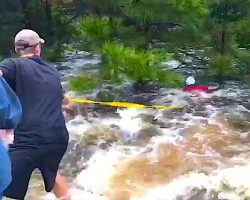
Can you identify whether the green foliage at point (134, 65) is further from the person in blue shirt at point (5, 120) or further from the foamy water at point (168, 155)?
the person in blue shirt at point (5, 120)

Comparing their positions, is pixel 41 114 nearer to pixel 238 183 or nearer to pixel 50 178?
pixel 50 178

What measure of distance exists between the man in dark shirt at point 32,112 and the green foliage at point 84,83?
8.23 ft

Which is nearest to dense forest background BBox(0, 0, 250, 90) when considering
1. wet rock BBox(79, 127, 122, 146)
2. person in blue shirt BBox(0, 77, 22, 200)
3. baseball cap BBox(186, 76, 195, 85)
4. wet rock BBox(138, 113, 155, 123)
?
baseball cap BBox(186, 76, 195, 85)

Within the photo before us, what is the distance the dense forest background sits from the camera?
6070 mm

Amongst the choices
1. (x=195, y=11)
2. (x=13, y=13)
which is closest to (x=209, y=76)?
(x=195, y=11)

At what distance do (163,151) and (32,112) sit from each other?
2114 millimetres

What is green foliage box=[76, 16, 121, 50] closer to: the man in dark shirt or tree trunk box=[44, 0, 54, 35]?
tree trunk box=[44, 0, 54, 35]

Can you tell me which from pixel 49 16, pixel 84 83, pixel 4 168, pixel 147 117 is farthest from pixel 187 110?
pixel 4 168

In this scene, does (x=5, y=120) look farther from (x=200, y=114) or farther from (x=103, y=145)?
(x=200, y=114)

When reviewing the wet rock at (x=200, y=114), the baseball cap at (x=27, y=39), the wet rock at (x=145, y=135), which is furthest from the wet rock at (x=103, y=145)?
the baseball cap at (x=27, y=39)

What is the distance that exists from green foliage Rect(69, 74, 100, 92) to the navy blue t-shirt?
2.55 m

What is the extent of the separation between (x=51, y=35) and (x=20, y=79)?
12.7 ft

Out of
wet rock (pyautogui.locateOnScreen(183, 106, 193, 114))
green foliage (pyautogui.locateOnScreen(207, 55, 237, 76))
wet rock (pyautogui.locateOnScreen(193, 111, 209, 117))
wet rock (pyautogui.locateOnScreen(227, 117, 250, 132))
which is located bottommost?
wet rock (pyautogui.locateOnScreen(183, 106, 193, 114))

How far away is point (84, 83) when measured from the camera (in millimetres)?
→ 6188
